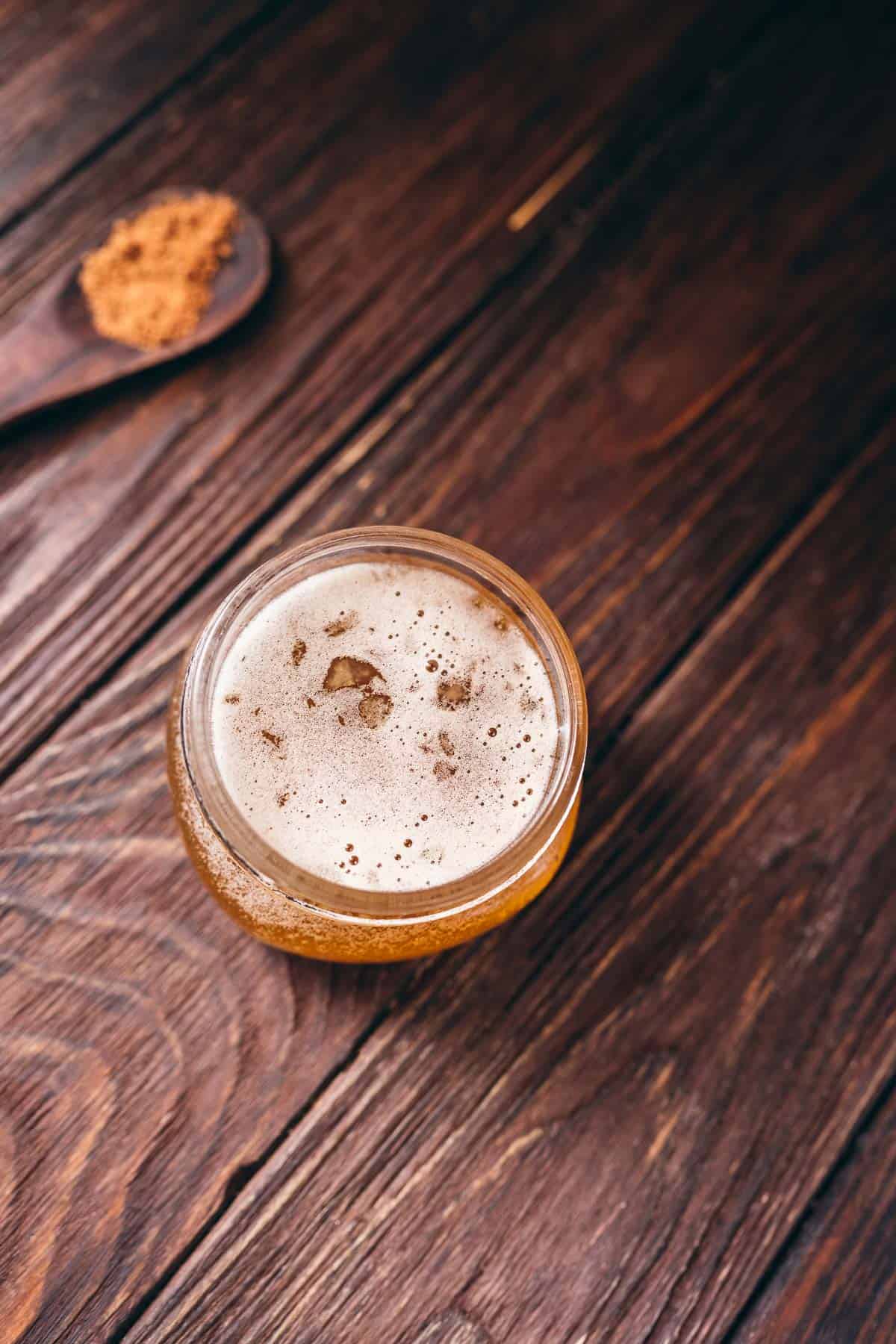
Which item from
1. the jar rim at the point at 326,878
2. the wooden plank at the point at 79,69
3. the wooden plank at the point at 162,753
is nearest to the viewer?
the jar rim at the point at 326,878

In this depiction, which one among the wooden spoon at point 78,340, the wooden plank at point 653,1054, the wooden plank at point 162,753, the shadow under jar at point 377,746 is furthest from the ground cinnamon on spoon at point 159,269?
the wooden plank at point 653,1054

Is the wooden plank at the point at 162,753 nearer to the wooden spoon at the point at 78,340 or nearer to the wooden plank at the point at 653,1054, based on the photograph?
the wooden plank at the point at 653,1054

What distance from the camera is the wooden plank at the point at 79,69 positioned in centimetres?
83

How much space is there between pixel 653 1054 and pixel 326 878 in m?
0.27

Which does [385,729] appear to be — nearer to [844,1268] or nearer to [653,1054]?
[653,1054]

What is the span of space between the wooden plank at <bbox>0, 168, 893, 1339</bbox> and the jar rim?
5.3 inches

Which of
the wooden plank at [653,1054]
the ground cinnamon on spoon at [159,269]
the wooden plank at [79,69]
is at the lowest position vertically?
the wooden plank at [653,1054]

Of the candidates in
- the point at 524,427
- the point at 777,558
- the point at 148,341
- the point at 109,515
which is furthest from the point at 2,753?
the point at 777,558

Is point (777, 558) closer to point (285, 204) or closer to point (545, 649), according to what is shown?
point (545, 649)

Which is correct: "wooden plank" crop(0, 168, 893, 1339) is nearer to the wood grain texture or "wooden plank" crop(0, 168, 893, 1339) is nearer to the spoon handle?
the wood grain texture

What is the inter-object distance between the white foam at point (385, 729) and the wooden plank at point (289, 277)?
0.55 ft

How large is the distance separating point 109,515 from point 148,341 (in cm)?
12

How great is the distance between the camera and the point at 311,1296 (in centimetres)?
69

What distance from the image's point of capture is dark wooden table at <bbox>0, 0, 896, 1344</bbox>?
0.70 metres
